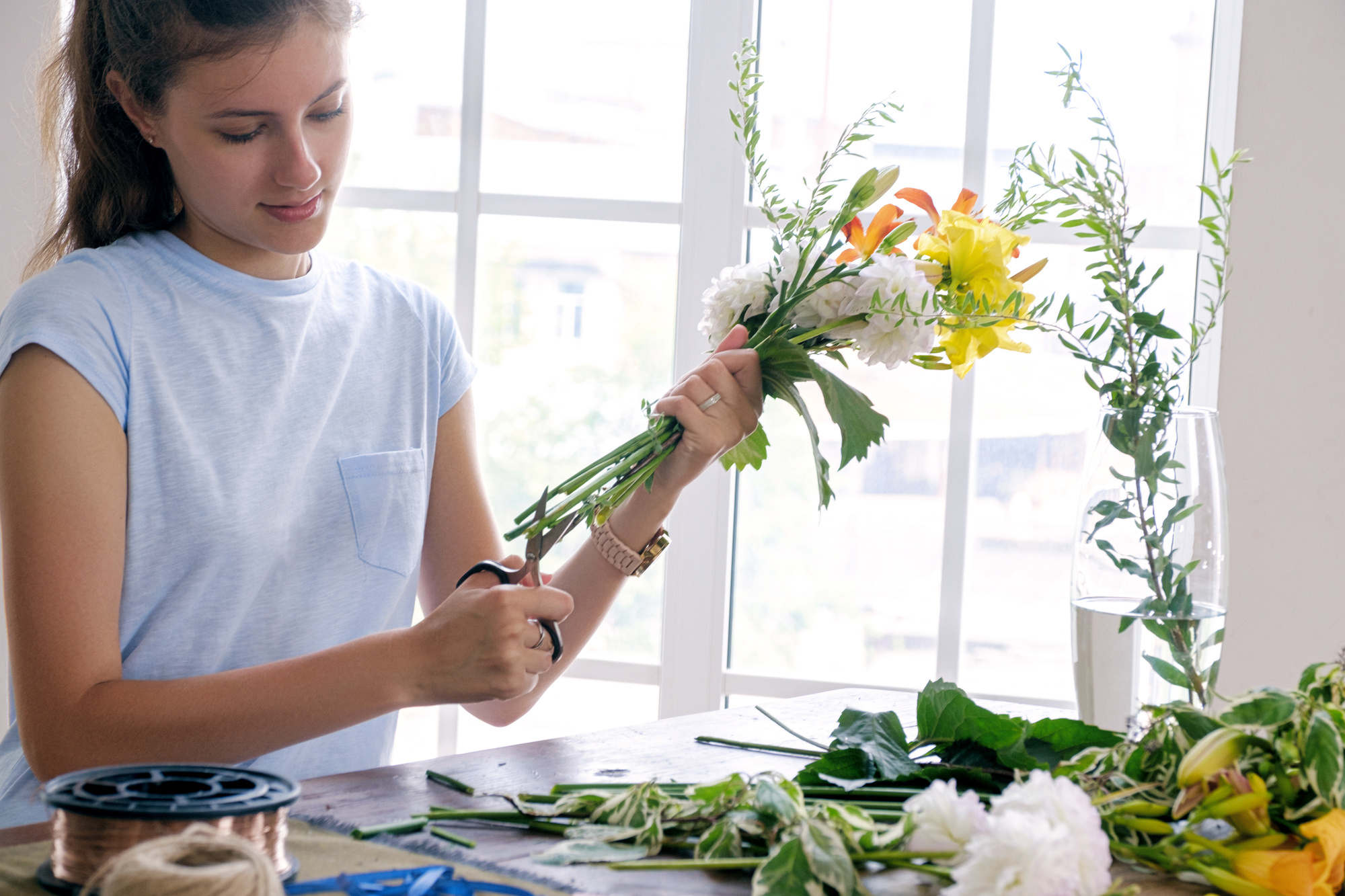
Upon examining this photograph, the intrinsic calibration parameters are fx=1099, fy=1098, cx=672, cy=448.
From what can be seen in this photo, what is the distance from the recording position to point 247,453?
3.96 feet

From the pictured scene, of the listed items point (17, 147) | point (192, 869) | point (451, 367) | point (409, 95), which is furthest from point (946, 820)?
point (17, 147)

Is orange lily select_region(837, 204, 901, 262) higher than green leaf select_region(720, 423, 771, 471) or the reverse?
higher

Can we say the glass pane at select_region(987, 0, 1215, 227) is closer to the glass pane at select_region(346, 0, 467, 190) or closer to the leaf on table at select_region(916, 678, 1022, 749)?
the glass pane at select_region(346, 0, 467, 190)

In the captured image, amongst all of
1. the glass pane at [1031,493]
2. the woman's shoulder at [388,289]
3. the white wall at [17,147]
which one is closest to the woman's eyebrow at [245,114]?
the woman's shoulder at [388,289]

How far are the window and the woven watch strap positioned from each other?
84 centimetres

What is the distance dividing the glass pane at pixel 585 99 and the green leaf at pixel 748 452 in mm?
1050

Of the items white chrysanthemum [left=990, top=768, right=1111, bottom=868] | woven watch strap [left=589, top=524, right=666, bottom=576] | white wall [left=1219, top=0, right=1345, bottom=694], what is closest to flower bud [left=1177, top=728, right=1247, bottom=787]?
white chrysanthemum [left=990, top=768, right=1111, bottom=868]

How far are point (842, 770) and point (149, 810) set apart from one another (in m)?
0.49

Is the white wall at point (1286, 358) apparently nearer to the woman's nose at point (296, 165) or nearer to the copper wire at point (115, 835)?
the woman's nose at point (296, 165)

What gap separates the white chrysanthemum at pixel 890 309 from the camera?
2.91ft

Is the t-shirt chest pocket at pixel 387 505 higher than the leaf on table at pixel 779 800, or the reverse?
the t-shirt chest pocket at pixel 387 505

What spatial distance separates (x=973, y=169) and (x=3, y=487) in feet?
5.31

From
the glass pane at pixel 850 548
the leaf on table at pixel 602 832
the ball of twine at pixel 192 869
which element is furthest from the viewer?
the glass pane at pixel 850 548

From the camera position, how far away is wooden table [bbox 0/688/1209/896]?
70cm
